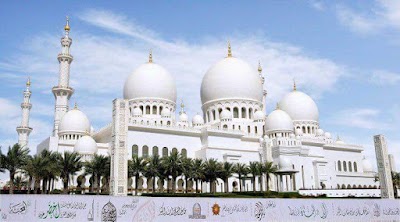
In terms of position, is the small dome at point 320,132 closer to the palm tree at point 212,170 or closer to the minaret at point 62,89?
the palm tree at point 212,170

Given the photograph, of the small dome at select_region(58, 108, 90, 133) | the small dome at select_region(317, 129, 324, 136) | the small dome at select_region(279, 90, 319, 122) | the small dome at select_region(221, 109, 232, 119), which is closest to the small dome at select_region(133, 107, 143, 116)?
the small dome at select_region(58, 108, 90, 133)

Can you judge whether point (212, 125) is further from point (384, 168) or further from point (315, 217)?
point (315, 217)

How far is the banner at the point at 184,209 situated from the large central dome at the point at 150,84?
33.5 m

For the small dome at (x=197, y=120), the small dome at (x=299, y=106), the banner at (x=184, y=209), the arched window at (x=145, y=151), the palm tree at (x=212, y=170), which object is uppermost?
the small dome at (x=299, y=106)

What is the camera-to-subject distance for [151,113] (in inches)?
2078

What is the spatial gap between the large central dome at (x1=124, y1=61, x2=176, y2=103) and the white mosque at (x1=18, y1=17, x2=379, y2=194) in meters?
0.14

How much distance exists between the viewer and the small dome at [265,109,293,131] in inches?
1999

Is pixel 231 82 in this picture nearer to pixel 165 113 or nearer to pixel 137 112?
pixel 165 113

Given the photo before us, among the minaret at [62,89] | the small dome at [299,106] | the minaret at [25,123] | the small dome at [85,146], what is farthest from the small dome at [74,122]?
the small dome at [299,106]

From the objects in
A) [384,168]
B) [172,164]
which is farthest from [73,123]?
[384,168]

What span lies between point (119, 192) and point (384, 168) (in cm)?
2193

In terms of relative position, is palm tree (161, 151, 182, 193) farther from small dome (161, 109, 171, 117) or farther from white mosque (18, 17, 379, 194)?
small dome (161, 109, 171, 117)

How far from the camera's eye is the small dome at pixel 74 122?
154 ft

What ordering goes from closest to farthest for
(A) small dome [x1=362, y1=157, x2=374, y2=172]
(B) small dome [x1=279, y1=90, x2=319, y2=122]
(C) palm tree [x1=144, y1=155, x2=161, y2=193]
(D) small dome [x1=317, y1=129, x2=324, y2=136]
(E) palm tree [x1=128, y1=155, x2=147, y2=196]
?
1. (E) palm tree [x1=128, y1=155, x2=147, y2=196]
2. (C) palm tree [x1=144, y1=155, x2=161, y2=193]
3. (D) small dome [x1=317, y1=129, x2=324, y2=136]
4. (B) small dome [x1=279, y1=90, x2=319, y2=122]
5. (A) small dome [x1=362, y1=157, x2=374, y2=172]
